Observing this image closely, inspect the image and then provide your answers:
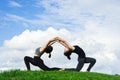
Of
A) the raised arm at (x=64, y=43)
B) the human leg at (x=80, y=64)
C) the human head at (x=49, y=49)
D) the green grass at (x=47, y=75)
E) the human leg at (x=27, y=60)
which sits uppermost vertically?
the raised arm at (x=64, y=43)

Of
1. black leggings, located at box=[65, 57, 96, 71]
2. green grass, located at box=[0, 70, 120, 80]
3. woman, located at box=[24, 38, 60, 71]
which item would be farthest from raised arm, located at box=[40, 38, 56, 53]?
green grass, located at box=[0, 70, 120, 80]

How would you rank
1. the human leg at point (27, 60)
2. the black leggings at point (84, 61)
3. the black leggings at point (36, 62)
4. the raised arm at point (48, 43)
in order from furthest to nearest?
the black leggings at point (84, 61) < the black leggings at point (36, 62) < the human leg at point (27, 60) < the raised arm at point (48, 43)

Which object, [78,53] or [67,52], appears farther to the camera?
[78,53]

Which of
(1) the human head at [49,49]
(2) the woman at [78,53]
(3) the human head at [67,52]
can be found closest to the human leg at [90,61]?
(2) the woman at [78,53]

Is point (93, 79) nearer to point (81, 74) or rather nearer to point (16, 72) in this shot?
point (81, 74)

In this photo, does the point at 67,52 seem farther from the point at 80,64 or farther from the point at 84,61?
the point at 84,61

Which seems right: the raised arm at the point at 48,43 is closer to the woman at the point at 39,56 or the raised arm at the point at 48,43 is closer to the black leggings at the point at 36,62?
the woman at the point at 39,56

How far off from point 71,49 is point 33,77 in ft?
15.1

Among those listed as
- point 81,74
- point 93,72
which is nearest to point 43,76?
point 81,74

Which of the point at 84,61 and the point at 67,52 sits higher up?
the point at 67,52

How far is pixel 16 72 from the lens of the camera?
988 inches

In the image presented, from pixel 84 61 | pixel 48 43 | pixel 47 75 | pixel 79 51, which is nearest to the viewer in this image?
pixel 47 75

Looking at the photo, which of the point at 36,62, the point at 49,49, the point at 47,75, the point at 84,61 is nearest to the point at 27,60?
the point at 36,62

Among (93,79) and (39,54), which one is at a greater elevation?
(39,54)
